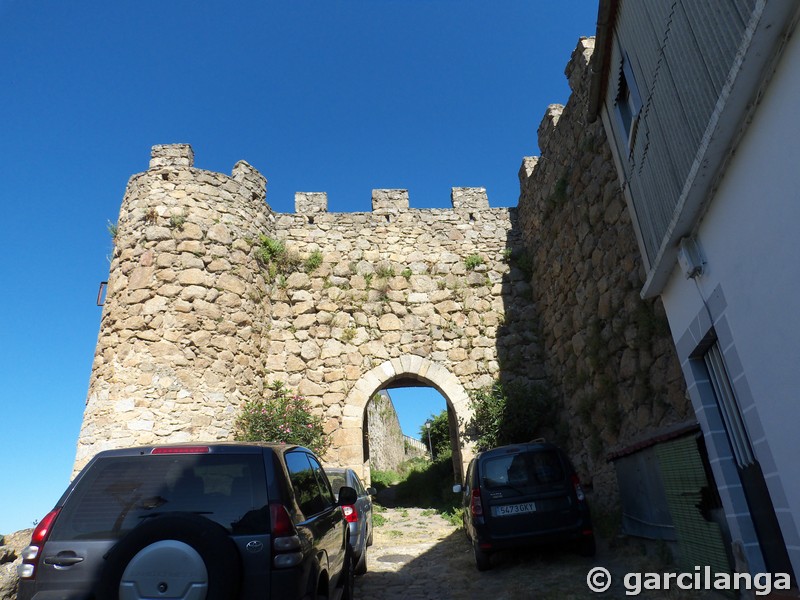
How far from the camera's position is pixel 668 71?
12.6ft

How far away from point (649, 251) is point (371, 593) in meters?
4.65

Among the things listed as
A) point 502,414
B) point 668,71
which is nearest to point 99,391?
point 502,414

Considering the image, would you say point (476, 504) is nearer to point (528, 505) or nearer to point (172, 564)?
point (528, 505)

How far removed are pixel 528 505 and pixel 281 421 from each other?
5.39 meters

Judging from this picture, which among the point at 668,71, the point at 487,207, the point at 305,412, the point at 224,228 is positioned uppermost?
the point at 487,207

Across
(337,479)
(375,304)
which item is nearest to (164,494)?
(337,479)

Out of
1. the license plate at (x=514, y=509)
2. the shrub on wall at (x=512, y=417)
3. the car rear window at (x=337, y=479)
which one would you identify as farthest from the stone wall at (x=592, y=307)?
the car rear window at (x=337, y=479)

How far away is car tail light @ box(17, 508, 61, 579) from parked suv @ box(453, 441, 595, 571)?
4304mm

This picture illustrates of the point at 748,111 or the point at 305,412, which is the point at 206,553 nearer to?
Answer: the point at 748,111

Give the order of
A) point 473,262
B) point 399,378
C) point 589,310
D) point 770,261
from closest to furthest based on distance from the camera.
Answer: point 770,261 → point 589,310 → point 399,378 → point 473,262

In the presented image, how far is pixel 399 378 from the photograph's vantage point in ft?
36.1

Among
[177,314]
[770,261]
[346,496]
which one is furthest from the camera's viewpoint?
[177,314]

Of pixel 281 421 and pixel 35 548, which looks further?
pixel 281 421

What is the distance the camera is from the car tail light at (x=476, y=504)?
5.77 metres
